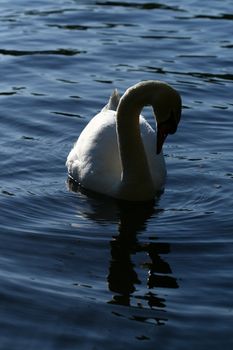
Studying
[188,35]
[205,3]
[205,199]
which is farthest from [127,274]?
[205,3]

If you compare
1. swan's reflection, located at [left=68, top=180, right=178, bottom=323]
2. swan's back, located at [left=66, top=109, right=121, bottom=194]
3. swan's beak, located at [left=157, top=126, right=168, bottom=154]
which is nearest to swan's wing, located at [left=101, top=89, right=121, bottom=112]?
swan's back, located at [left=66, top=109, right=121, bottom=194]

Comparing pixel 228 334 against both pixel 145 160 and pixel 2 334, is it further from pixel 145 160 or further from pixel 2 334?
pixel 145 160

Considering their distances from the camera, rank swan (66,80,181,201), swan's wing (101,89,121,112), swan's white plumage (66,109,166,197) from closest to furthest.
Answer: swan (66,80,181,201)
swan's white plumage (66,109,166,197)
swan's wing (101,89,121,112)

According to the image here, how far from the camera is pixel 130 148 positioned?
1004 cm

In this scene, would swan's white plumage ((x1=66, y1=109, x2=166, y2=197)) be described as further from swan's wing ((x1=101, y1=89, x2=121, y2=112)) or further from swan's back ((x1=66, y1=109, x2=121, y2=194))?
swan's wing ((x1=101, y1=89, x2=121, y2=112))

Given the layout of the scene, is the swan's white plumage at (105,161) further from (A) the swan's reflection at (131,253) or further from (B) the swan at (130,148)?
(A) the swan's reflection at (131,253)

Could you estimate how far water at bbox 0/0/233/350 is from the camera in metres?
7.46

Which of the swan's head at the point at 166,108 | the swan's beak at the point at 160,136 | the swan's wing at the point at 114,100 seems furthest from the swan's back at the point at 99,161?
the swan's head at the point at 166,108

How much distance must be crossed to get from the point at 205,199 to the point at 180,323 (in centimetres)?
284

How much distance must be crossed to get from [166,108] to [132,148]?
0.64 m

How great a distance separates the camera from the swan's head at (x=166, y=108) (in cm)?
952

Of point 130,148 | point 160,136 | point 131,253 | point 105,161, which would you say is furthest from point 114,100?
point 131,253

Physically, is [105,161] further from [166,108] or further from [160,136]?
[166,108]

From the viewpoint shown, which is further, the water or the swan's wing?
the swan's wing
